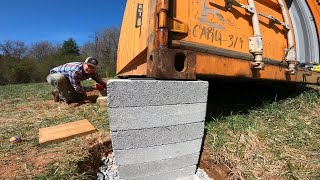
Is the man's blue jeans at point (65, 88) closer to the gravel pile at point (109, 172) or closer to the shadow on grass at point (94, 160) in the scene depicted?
the shadow on grass at point (94, 160)

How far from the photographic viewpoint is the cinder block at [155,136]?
1.83 m

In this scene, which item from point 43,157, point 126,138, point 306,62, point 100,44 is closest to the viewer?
point 126,138

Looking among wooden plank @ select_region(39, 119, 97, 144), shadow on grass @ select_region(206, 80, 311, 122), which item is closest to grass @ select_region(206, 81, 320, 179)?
shadow on grass @ select_region(206, 80, 311, 122)

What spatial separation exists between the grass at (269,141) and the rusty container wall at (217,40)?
492mm

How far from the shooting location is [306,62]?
12.4 feet

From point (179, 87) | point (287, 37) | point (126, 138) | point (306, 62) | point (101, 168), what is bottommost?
point (101, 168)

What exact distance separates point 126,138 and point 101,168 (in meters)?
0.80

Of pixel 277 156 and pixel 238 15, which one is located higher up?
pixel 238 15

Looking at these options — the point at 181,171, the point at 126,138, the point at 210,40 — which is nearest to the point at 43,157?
the point at 126,138

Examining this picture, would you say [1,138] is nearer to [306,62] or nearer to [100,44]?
[306,62]

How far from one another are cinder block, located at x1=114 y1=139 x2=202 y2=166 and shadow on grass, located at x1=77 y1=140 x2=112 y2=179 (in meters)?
0.50

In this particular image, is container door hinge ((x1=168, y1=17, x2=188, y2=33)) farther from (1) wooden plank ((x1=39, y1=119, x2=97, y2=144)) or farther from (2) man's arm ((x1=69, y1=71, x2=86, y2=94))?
(2) man's arm ((x1=69, y1=71, x2=86, y2=94))

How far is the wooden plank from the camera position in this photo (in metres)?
2.71

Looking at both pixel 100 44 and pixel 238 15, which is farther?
pixel 100 44
